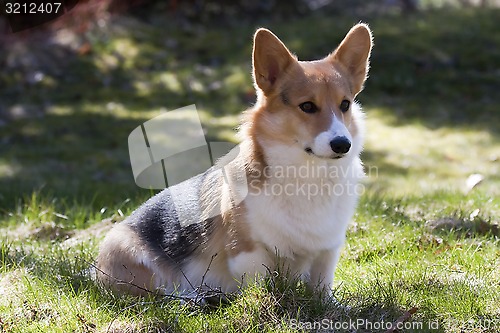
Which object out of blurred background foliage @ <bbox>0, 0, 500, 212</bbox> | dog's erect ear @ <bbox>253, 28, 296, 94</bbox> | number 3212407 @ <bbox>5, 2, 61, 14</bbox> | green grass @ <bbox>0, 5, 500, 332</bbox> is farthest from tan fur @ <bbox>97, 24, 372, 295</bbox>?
number 3212407 @ <bbox>5, 2, 61, 14</bbox>

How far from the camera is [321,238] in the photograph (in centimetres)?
336

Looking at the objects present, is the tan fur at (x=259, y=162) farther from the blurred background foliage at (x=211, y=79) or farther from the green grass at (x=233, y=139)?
the blurred background foliage at (x=211, y=79)

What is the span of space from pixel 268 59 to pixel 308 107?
0.36 m

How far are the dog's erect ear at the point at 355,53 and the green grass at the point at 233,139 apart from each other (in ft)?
3.75

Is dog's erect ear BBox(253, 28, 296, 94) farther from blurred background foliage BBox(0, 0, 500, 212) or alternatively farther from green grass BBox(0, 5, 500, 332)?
blurred background foliage BBox(0, 0, 500, 212)

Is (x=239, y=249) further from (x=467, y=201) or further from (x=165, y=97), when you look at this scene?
(x=165, y=97)

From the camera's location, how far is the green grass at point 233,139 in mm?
3215

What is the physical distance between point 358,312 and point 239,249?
26.7 inches

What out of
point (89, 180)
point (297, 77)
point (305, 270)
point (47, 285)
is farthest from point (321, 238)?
point (89, 180)

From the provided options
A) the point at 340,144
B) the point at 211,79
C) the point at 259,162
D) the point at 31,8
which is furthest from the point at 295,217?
the point at 31,8

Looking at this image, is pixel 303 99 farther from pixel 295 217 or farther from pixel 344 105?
pixel 295 217

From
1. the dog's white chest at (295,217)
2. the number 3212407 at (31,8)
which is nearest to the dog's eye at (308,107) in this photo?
the dog's white chest at (295,217)

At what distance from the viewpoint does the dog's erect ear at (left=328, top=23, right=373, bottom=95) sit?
363 cm

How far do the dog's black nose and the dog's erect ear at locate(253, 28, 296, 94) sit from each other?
558 millimetres
